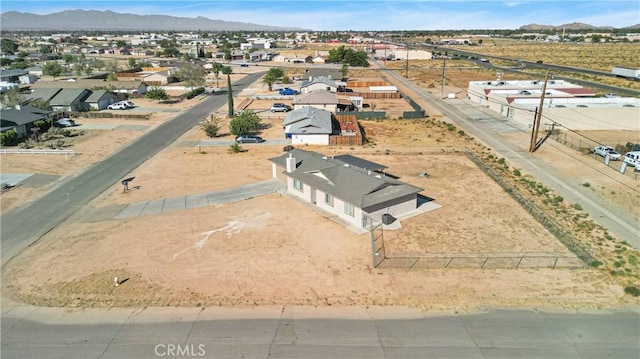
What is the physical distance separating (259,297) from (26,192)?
→ 2846 cm

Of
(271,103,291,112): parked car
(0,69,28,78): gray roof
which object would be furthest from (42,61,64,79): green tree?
(271,103,291,112): parked car

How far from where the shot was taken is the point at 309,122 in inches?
2084

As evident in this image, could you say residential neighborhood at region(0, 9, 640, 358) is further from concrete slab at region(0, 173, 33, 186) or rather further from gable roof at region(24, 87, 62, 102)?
gable roof at region(24, 87, 62, 102)

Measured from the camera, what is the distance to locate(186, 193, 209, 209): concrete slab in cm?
3419

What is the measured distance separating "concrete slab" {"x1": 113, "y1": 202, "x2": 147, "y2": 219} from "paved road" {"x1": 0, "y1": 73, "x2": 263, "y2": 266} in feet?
13.8

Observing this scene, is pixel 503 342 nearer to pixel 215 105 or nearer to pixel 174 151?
pixel 174 151

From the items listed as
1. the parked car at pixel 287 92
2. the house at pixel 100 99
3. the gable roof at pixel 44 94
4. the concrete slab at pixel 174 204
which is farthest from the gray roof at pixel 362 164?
the gable roof at pixel 44 94

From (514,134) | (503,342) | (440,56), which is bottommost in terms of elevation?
(503,342)

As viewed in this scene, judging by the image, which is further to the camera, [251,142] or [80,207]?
[251,142]

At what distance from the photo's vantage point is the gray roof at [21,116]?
53188mm

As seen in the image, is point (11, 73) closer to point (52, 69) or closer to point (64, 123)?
point (52, 69)

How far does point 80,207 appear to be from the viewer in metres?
34.1

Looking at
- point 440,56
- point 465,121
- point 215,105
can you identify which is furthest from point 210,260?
point 440,56

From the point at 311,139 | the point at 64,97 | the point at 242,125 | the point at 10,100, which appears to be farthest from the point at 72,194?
the point at 64,97
